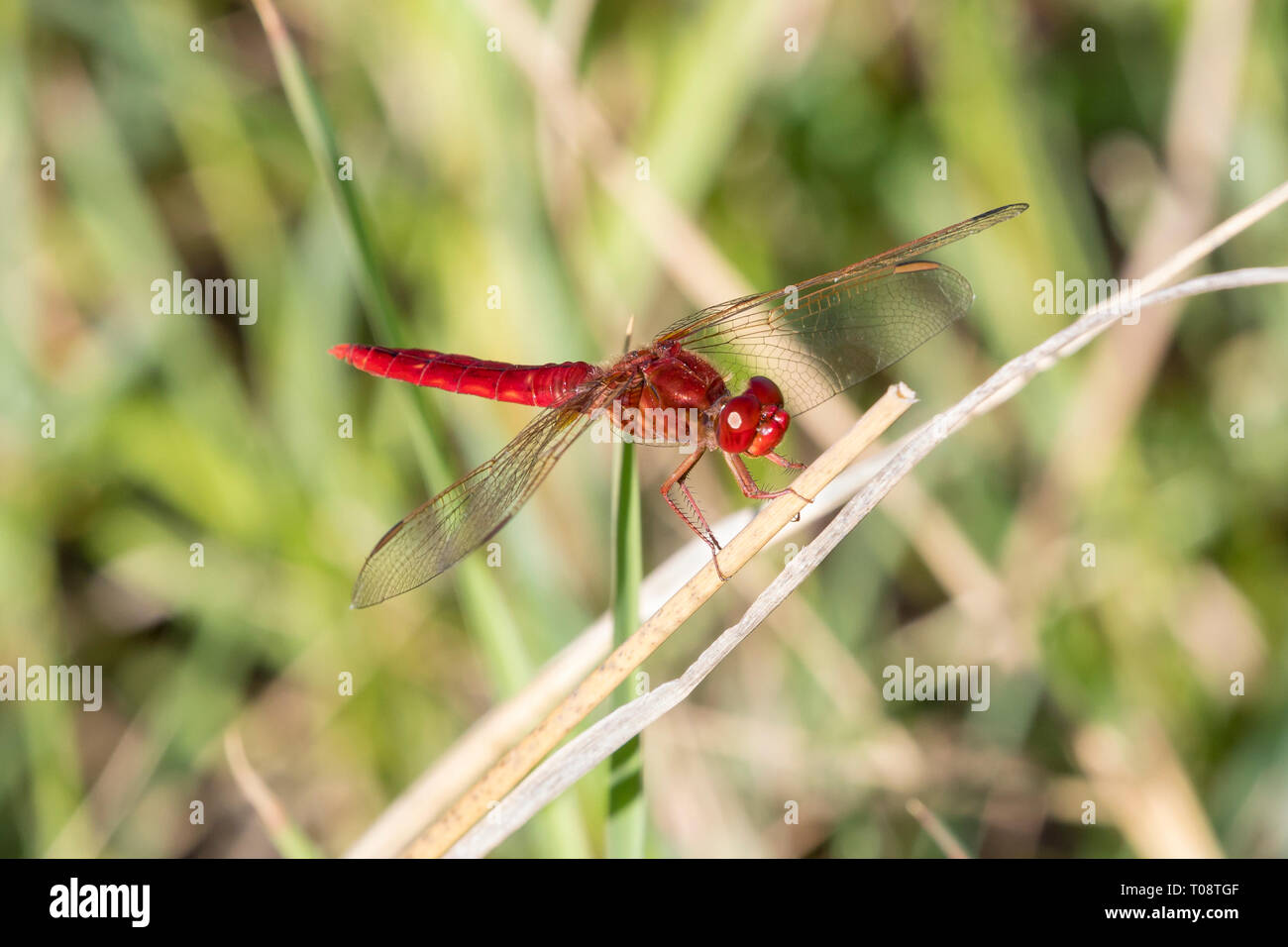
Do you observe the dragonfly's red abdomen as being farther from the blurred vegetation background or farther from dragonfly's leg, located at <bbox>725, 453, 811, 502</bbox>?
dragonfly's leg, located at <bbox>725, 453, 811, 502</bbox>

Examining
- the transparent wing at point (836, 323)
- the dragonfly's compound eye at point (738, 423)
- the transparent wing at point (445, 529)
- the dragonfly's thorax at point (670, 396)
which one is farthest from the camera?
the transparent wing at point (836, 323)

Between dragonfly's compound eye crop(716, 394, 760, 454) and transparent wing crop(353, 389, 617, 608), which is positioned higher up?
dragonfly's compound eye crop(716, 394, 760, 454)

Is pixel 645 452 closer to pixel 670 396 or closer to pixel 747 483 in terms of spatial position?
pixel 670 396

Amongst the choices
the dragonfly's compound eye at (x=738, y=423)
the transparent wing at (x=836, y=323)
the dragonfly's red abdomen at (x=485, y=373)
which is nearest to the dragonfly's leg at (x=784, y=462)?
the dragonfly's compound eye at (x=738, y=423)

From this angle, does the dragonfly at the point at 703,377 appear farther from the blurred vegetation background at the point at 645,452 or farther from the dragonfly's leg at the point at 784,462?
the blurred vegetation background at the point at 645,452

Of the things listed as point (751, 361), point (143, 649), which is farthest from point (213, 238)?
point (751, 361)

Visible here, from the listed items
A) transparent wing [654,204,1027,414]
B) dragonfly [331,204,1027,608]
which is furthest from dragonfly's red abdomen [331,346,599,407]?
transparent wing [654,204,1027,414]
